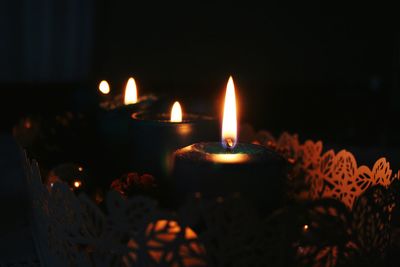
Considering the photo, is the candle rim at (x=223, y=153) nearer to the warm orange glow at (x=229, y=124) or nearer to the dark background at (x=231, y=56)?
the warm orange glow at (x=229, y=124)

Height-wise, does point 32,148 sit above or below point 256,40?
below

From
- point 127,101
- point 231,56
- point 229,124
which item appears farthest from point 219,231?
point 231,56

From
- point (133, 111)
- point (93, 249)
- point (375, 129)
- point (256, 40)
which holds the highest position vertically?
point (256, 40)

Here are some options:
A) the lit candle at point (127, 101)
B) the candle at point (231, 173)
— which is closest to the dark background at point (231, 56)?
the lit candle at point (127, 101)

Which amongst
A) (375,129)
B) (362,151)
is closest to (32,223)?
(362,151)

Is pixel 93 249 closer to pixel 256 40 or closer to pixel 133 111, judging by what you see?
pixel 133 111

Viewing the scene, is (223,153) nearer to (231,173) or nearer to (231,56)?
(231,173)
